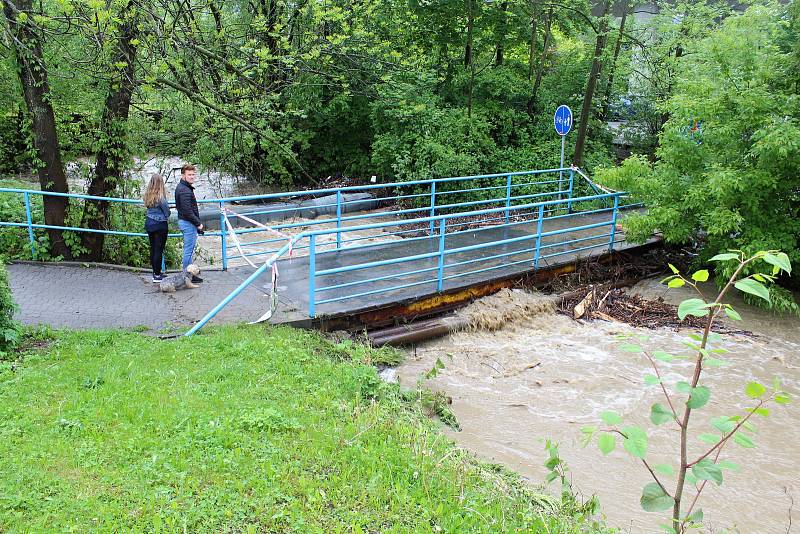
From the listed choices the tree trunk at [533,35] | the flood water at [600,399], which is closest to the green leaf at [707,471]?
the flood water at [600,399]

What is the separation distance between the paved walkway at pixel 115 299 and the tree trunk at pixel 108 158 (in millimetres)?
659

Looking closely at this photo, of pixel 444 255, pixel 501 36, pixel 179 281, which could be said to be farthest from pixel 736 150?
pixel 501 36

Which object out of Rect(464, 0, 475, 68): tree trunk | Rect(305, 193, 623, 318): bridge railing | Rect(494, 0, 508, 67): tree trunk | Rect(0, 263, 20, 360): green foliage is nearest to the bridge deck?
Rect(305, 193, 623, 318): bridge railing

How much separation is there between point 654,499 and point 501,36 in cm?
2015

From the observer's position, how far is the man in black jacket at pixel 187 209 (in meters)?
9.14

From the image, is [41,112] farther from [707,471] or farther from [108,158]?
[707,471]

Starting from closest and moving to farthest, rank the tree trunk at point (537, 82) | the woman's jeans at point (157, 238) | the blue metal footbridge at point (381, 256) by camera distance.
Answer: the blue metal footbridge at point (381, 256) < the woman's jeans at point (157, 238) < the tree trunk at point (537, 82)

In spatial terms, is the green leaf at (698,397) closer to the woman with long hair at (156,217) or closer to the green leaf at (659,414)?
the green leaf at (659,414)

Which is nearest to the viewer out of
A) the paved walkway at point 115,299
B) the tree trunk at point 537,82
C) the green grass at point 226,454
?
the green grass at point 226,454

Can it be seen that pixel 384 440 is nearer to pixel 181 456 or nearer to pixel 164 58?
pixel 181 456

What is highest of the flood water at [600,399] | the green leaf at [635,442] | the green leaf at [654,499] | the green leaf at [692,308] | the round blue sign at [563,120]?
the round blue sign at [563,120]

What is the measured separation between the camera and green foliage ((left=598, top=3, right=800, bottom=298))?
10344mm

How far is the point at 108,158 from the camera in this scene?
10.6 metres

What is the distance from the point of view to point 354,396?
651cm
